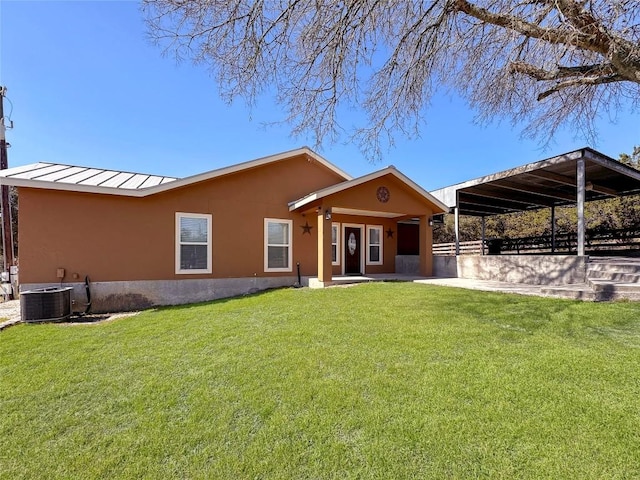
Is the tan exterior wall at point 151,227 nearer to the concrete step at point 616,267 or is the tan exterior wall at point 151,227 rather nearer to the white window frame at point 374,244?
the white window frame at point 374,244

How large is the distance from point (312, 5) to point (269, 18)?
0.71 m

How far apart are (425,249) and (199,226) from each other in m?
7.82

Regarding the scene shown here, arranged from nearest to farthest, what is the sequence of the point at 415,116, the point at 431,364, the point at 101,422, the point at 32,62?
the point at 101,422 < the point at 431,364 < the point at 415,116 < the point at 32,62

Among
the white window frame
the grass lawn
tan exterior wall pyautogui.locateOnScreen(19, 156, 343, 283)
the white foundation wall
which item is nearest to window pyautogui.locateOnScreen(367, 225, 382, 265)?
the white window frame

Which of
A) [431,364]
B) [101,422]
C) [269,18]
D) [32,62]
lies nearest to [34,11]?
[32,62]

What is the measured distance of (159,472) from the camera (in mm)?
2098

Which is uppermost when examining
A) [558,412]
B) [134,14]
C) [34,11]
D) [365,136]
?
[34,11]

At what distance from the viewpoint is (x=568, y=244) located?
14.3m

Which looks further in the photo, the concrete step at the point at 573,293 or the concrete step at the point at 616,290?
A: the concrete step at the point at 573,293

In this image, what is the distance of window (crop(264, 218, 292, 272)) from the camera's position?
10.1 m

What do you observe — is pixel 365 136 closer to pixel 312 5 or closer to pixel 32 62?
pixel 312 5

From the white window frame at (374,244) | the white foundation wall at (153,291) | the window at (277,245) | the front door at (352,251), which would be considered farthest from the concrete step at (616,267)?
the white foundation wall at (153,291)

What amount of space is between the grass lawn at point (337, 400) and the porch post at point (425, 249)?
19.4 ft

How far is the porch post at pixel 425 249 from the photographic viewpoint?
36.3 feet
